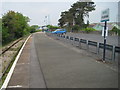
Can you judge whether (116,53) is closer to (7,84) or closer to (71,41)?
(7,84)

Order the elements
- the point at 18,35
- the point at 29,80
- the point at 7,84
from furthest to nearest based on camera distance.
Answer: the point at 18,35, the point at 29,80, the point at 7,84

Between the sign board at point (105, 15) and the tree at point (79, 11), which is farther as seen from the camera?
the tree at point (79, 11)

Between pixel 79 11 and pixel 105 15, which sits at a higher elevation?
pixel 79 11

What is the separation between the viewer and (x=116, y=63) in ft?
23.9

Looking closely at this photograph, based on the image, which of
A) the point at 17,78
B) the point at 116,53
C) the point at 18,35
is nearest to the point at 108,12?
the point at 116,53

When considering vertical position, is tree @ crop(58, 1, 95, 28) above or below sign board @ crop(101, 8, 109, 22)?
above

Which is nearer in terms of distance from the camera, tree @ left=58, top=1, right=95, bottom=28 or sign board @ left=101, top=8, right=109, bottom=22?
sign board @ left=101, top=8, right=109, bottom=22

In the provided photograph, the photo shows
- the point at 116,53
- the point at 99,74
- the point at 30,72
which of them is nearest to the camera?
the point at 99,74

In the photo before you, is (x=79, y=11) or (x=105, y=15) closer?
→ (x=105, y=15)

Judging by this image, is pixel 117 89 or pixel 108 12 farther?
pixel 108 12

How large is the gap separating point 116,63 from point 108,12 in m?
2.73

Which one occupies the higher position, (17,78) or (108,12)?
(108,12)

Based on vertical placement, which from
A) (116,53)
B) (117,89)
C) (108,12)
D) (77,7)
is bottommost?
(117,89)

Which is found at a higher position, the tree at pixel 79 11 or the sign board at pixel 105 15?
the tree at pixel 79 11
